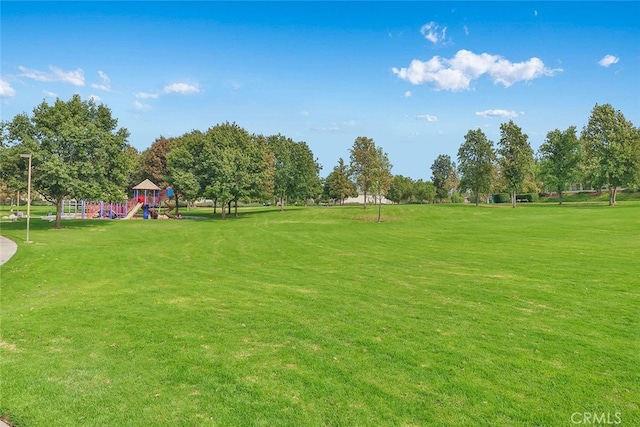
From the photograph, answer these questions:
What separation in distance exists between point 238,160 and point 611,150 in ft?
170

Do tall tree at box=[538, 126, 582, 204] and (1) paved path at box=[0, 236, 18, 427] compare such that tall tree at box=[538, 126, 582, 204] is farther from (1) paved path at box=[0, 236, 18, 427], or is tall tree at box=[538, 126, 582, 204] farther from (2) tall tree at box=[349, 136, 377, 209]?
(1) paved path at box=[0, 236, 18, 427]

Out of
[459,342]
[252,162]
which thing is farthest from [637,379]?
[252,162]

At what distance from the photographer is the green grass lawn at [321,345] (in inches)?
193

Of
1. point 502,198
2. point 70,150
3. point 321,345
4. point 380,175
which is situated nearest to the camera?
point 321,345

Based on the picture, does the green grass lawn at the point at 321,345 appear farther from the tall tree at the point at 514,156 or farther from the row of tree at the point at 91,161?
the tall tree at the point at 514,156

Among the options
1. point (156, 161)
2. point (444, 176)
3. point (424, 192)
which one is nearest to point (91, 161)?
point (156, 161)

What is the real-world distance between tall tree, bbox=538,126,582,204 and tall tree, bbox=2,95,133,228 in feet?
200

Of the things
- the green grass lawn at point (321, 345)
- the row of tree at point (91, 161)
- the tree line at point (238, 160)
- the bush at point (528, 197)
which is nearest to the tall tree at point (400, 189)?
the bush at point (528, 197)

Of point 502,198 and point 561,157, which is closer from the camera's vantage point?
point 561,157

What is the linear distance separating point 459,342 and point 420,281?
5.35m

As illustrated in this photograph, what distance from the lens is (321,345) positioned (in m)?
6.92

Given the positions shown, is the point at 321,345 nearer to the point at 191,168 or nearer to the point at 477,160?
the point at 191,168

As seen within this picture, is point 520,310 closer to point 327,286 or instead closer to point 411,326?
point 411,326

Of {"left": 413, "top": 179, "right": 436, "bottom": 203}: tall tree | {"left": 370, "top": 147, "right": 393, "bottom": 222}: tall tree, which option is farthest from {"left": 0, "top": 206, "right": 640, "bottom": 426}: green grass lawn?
{"left": 413, "top": 179, "right": 436, "bottom": 203}: tall tree
